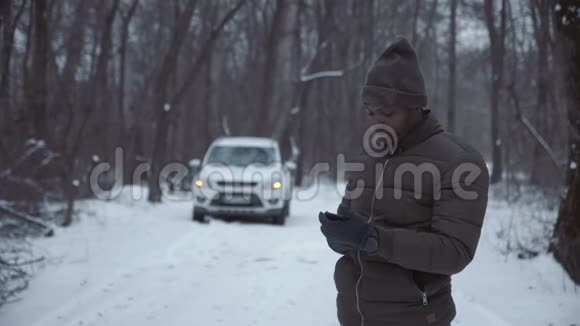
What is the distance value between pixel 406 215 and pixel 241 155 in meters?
11.5

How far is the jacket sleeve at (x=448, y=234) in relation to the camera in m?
2.14

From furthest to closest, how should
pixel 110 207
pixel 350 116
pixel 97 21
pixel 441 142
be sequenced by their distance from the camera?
pixel 350 116 < pixel 97 21 < pixel 110 207 < pixel 441 142

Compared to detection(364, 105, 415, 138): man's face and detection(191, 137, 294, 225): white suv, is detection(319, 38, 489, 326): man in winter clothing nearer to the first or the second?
detection(364, 105, 415, 138): man's face

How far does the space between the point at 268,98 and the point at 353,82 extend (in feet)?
21.4

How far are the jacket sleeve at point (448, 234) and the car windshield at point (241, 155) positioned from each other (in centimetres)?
1124

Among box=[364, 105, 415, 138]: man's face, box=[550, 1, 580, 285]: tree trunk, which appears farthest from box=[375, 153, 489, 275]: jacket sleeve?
box=[550, 1, 580, 285]: tree trunk

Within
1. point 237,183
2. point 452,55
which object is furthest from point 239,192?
point 452,55

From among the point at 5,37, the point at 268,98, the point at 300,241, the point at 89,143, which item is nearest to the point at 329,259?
the point at 300,241

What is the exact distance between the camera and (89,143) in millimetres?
19844

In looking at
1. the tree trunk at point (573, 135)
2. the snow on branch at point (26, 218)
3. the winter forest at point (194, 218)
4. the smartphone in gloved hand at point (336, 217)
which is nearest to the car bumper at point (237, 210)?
the winter forest at point (194, 218)

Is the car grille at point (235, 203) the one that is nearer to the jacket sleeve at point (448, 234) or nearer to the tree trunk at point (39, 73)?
the tree trunk at point (39, 73)

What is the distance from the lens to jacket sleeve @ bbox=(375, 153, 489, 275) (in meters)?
2.14

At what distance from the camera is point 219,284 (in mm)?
6852

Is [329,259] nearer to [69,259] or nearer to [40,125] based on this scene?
[69,259]
